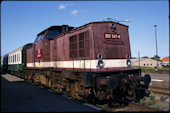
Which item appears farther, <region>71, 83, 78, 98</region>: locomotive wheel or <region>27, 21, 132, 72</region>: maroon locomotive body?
<region>71, 83, 78, 98</region>: locomotive wheel

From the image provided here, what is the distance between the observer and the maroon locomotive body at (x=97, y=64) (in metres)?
6.15

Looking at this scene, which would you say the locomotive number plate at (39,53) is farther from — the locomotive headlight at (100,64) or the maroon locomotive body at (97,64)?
the locomotive headlight at (100,64)

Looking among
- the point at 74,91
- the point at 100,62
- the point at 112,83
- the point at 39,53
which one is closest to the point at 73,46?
the point at 100,62

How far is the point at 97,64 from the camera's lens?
6406mm

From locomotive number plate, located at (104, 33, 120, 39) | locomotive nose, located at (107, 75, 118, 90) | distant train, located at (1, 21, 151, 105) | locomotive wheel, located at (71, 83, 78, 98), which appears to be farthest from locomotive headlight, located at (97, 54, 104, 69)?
locomotive wheel, located at (71, 83, 78, 98)

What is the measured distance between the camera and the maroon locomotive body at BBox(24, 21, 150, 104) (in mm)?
Result: 6148

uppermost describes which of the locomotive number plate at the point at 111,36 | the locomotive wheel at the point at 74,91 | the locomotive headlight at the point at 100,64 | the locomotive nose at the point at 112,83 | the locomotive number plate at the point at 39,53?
the locomotive number plate at the point at 111,36

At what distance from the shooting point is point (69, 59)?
793 cm

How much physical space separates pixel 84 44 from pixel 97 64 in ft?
3.77

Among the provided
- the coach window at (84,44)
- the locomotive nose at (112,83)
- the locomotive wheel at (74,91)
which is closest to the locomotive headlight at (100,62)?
the coach window at (84,44)

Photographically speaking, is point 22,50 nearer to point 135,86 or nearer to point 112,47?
point 112,47

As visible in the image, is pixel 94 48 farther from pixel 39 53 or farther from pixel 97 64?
pixel 39 53

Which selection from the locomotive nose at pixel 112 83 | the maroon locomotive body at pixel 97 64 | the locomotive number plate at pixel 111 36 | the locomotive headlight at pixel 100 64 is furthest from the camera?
the locomotive number plate at pixel 111 36

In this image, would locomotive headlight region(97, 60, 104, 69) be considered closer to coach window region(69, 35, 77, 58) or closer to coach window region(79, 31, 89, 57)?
coach window region(79, 31, 89, 57)
